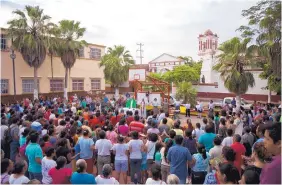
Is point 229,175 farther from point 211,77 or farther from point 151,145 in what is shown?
point 211,77

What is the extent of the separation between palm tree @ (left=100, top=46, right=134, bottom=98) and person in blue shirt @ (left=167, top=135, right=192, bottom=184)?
919 inches

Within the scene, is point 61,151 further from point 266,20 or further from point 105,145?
point 266,20

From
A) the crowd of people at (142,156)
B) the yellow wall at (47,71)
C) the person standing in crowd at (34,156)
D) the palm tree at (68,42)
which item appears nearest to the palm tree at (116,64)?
the yellow wall at (47,71)

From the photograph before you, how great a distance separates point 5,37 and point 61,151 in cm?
2061

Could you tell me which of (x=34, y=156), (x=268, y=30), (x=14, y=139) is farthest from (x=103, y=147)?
(x=268, y=30)

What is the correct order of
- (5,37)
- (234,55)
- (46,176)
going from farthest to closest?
(5,37) → (234,55) → (46,176)

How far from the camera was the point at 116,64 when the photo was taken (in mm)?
28078

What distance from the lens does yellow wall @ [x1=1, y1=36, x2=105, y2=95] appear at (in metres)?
22.0

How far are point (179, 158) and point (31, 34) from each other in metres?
18.9

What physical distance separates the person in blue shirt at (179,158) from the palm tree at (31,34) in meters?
18.1

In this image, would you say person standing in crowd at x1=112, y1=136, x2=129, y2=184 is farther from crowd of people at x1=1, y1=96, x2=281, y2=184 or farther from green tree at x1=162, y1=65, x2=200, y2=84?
green tree at x1=162, y1=65, x2=200, y2=84

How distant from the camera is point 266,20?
14.5 m

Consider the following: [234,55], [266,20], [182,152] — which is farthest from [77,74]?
[182,152]

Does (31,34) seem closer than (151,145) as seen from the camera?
No
